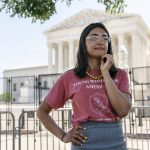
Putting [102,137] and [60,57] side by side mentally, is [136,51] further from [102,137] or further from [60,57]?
[102,137]

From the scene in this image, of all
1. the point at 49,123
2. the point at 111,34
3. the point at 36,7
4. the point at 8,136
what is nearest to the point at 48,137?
the point at 8,136

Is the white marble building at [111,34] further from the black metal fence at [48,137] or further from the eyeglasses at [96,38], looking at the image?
the eyeglasses at [96,38]

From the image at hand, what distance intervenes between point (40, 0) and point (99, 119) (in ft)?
15.7

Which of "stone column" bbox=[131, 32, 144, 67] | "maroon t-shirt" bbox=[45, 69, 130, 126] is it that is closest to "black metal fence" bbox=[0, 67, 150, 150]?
"maroon t-shirt" bbox=[45, 69, 130, 126]

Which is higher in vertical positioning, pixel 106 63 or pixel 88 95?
pixel 106 63

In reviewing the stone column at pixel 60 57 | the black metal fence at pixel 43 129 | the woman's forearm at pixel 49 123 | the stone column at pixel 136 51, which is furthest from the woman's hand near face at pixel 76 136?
the stone column at pixel 60 57

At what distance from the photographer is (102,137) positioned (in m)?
1.99

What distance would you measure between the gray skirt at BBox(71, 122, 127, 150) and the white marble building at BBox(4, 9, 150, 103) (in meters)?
57.7

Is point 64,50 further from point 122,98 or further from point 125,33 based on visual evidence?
point 122,98

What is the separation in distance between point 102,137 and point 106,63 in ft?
1.52

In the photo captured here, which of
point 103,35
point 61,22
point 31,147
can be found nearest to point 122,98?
point 103,35

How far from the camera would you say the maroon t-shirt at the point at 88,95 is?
204 centimetres

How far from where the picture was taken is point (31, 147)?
10500 mm

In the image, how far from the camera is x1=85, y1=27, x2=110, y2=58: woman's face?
2205mm
